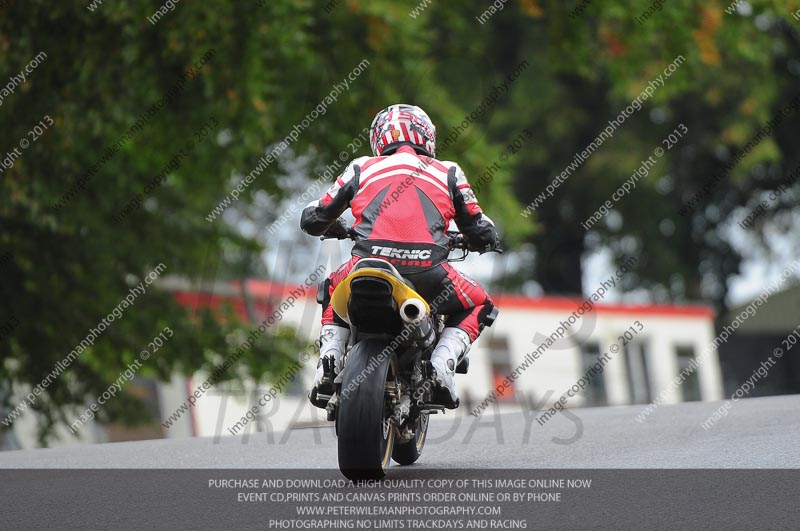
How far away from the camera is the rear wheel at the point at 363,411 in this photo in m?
6.54

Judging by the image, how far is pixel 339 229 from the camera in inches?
296

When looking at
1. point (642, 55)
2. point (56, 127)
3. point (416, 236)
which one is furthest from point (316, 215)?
→ point (642, 55)

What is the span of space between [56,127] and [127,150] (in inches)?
102

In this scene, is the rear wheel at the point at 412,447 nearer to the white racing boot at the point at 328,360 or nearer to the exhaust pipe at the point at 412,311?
the white racing boot at the point at 328,360

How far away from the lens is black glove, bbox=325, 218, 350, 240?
748 cm

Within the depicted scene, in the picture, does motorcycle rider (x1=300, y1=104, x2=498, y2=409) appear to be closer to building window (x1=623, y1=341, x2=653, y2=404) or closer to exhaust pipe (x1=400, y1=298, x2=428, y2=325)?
exhaust pipe (x1=400, y1=298, x2=428, y2=325)

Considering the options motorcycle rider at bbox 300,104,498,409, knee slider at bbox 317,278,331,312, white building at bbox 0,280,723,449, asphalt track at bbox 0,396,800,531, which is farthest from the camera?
white building at bbox 0,280,723,449

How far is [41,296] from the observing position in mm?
15352

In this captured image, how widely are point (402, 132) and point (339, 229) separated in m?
0.67

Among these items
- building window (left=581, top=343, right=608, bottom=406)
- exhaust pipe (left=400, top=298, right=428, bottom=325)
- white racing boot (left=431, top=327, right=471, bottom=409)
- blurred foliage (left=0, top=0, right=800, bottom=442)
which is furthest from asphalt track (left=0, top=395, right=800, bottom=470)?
building window (left=581, top=343, right=608, bottom=406)

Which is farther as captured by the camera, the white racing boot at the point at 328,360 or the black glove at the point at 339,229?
the black glove at the point at 339,229

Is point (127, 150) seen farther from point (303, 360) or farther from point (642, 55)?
point (642, 55)

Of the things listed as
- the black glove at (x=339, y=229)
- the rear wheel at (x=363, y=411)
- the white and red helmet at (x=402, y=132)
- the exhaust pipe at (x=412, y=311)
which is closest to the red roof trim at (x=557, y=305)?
the white and red helmet at (x=402, y=132)

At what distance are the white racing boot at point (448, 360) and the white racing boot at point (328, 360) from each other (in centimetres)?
50
